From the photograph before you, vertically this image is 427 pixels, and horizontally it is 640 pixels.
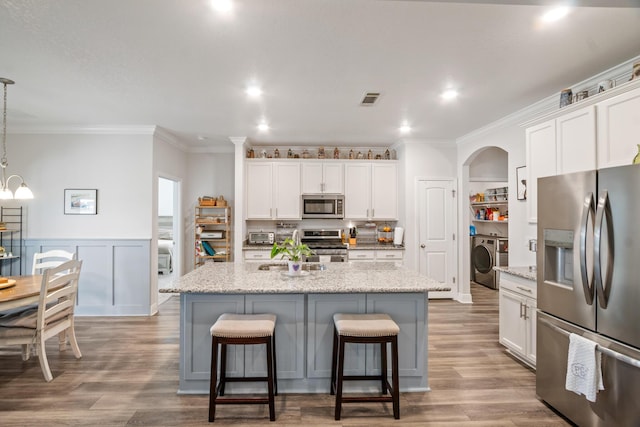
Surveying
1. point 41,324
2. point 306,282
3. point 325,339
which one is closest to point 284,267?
point 306,282

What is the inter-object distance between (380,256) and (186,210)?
342cm

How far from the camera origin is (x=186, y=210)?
223 inches

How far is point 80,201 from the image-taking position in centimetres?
440

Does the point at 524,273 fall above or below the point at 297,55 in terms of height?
below

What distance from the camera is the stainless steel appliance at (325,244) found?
516 cm

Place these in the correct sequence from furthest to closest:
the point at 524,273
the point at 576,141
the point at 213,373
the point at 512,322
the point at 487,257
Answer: the point at 487,257 < the point at 512,322 < the point at 524,273 < the point at 576,141 < the point at 213,373

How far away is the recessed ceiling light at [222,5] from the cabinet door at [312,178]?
3545mm

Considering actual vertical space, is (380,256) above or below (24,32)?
below

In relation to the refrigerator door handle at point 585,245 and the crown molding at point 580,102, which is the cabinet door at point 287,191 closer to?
the crown molding at point 580,102

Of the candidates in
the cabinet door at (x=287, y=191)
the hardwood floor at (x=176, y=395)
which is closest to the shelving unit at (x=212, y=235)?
the cabinet door at (x=287, y=191)

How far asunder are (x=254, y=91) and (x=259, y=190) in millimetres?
2376

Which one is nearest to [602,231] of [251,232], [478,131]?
[478,131]

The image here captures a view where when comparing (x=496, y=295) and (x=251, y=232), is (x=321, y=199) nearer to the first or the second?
(x=251, y=232)

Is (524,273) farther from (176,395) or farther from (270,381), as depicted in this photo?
(176,395)
